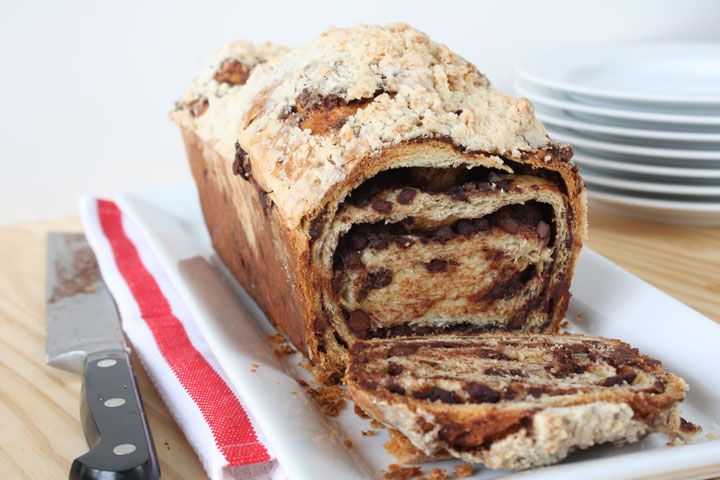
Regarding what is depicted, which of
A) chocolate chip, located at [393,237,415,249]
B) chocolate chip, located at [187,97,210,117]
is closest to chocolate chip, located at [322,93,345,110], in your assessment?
chocolate chip, located at [393,237,415,249]

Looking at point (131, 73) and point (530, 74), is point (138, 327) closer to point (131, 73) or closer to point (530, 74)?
point (530, 74)

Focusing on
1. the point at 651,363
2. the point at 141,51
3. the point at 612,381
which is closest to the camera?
the point at 612,381

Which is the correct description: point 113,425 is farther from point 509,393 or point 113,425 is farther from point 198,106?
point 198,106

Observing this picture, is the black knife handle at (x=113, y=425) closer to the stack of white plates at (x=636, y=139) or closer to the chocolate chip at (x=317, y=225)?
the chocolate chip at (x=317, y=225)

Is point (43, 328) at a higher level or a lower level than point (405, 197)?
lower

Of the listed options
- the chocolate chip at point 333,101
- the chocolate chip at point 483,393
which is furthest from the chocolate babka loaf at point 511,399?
the chocolate chip at point 333,101

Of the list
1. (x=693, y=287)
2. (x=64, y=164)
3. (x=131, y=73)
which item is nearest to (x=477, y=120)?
(x=693, y=287)

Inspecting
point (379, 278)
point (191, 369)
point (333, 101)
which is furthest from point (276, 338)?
point (333, 101)
